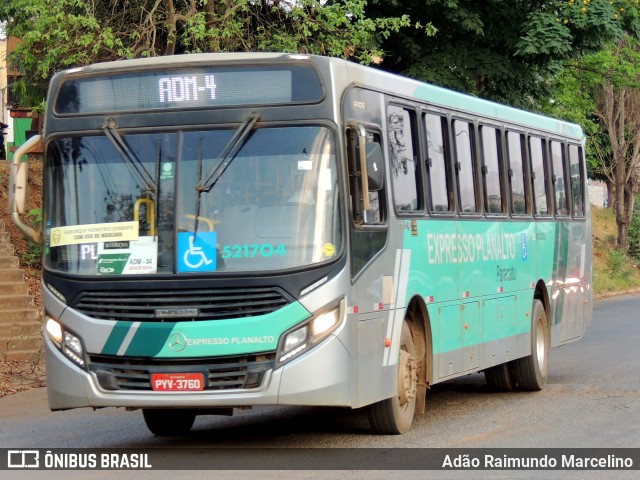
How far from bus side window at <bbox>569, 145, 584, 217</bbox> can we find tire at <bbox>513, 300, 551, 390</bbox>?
7.33 feet

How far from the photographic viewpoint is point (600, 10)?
24.5 m

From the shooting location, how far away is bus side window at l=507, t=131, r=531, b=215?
14.9 metres

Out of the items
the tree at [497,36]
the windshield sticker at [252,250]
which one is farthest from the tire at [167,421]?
the tree at [497,36]

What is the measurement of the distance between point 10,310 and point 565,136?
25.9ft

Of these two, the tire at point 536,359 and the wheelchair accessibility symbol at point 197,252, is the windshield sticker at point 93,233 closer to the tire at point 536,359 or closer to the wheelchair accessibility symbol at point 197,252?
the wheelchair accessibility symbol at point 197,252

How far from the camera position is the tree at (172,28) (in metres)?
19.2

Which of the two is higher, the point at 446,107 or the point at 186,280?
the point at 446,107

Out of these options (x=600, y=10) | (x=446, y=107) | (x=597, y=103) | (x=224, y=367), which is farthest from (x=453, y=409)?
(x=597, y=103)

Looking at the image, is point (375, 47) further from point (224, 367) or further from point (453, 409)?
point (224, 367)

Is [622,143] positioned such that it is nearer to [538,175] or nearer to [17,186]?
[538,175]

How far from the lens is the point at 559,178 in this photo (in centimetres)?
1691

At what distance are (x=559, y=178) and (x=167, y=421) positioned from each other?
7.19 metres

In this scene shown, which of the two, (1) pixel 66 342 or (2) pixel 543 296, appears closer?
(1) pixel 66 342

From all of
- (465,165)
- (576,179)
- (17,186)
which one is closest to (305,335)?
(17,186)
